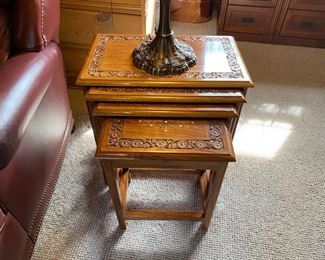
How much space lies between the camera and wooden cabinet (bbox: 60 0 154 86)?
52.3 inches

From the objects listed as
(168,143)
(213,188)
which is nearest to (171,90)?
(168,143)

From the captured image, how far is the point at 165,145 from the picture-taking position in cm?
75

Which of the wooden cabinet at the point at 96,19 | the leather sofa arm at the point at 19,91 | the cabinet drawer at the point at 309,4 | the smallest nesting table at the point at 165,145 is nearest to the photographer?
the leather sofa arm at the point at 19,91

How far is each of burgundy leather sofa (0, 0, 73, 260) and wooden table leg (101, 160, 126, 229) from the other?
0.25 metres

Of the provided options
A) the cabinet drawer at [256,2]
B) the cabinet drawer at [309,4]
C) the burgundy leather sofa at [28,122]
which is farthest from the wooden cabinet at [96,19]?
the cabinet drawer at [309,4]

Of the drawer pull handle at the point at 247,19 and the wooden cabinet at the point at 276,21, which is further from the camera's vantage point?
the drawer pull handle at the point at 247,19

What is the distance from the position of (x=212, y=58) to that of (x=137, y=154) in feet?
1.56

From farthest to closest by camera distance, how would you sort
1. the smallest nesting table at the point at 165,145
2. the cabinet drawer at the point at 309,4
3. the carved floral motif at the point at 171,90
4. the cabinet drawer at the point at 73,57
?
the cabinet drawer at the point at 309,4 → the cabinet drawer at the point at 73,57 → the carved floral motif at the point at 171,90 → the smallest nesting table at the point at 165,145

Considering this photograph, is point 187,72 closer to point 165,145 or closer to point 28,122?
point 165,145

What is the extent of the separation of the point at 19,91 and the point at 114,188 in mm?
425

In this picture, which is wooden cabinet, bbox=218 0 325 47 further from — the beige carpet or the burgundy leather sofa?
the burgundy leather sofa

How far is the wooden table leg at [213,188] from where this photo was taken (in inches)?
31.4

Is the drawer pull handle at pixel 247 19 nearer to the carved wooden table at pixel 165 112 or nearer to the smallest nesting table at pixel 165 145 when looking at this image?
the carved wooden table at pixel 165 112

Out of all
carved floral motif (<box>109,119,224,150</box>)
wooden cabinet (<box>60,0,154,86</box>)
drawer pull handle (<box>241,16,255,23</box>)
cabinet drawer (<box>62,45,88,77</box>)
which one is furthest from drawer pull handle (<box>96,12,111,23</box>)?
drawer pull handle (<box>241,16,255,23</box>)
